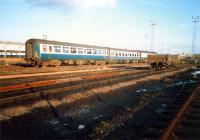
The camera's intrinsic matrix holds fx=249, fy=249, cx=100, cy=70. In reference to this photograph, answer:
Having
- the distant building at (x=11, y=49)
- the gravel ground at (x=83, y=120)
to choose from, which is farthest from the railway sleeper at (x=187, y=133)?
the distant building at (x=11, y=49)

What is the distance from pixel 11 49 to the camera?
74.4 meters

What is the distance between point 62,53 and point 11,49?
46.4 metres

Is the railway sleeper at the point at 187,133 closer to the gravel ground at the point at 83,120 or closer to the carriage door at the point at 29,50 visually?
the gravel ground at the point at 83,120

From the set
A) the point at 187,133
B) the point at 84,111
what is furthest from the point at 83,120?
the point at 187,133

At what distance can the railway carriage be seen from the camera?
30.5 metres

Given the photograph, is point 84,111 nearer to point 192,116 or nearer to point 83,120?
point 83,120

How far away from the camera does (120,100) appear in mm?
11516

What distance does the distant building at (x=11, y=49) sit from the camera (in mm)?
70688

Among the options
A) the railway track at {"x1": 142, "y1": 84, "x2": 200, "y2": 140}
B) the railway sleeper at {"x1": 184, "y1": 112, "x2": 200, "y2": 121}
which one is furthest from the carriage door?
the railway sleeper at {"x1": 184, "y1": 112, "x2": 200, "y2": 121}

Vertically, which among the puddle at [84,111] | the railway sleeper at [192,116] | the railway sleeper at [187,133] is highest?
the railway sleeper at [192,116]

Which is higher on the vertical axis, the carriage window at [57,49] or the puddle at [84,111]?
the carriage window at [57,49]

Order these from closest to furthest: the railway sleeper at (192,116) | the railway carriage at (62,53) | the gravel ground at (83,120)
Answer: the gravel ground at (83,120) < the railway sleeper at (192,116) < the railway carriage at (62,53)

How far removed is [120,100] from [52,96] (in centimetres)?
315

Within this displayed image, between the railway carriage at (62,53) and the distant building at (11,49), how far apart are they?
117ft
